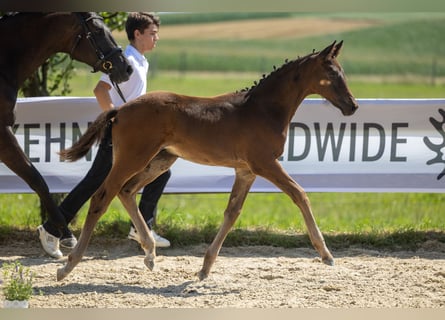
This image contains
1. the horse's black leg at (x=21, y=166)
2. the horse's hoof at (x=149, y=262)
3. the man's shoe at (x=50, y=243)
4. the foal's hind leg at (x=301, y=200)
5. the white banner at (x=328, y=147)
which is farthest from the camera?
the white banner at (x=328, y=147)

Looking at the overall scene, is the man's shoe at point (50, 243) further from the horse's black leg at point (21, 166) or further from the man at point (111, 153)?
the horse's black leg at point (21, 166)

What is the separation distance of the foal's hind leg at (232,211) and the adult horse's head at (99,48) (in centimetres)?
123

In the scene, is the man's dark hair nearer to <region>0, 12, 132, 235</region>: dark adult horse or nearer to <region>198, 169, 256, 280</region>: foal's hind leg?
<region>0, 12, 132, 235</region>: dark adult horse

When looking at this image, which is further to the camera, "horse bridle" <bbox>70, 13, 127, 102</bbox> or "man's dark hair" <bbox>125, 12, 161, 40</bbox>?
"man's dark hair" <bbox>125, 12, 161, 40</bbox>

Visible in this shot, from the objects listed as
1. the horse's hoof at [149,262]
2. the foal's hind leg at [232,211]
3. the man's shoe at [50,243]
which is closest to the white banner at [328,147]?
the man's shoe at [50,243]

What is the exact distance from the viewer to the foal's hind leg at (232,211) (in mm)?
6395

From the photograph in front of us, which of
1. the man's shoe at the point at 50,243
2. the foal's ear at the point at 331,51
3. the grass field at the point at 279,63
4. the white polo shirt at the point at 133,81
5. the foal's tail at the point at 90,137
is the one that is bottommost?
the grass field at the point at 279,63

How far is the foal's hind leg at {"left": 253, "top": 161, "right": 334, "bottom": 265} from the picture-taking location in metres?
5.96

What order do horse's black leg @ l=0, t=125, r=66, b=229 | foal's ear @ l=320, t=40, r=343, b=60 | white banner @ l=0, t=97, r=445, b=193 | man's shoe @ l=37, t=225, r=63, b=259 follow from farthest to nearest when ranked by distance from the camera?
white banner @ l=0, t=97, r=445, b=193 → man's shoe @ l=37, t=225, r=63, b=259 → horse's black leg @ l=0, t=125, r=66, b=229 → foal's ear @ l=320, t=40, r=343, b=60

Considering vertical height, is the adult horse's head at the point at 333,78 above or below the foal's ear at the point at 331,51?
below

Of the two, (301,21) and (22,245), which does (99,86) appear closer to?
(22,245)

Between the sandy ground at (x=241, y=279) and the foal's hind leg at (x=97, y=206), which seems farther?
the foal's hind leg at (x=97, y=206)

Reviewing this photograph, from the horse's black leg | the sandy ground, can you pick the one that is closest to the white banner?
the sandy ground

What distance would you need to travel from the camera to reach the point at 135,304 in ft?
18.5
